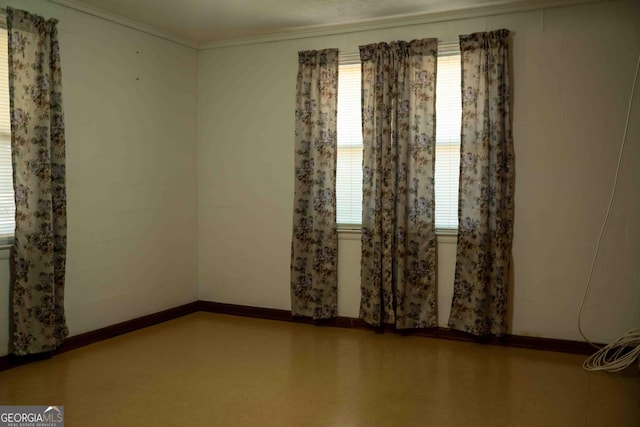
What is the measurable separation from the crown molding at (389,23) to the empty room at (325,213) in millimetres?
19

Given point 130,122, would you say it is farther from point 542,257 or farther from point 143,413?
point 542,257

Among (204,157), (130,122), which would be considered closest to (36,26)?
(130,122)

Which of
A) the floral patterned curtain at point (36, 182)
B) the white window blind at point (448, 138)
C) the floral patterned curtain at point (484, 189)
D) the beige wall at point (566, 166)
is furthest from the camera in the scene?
the white window blind at point (448, 138)

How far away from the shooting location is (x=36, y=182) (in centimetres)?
391

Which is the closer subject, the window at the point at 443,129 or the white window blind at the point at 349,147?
the window at the point at 443,129

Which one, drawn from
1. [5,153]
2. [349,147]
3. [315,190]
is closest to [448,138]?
[349,147]

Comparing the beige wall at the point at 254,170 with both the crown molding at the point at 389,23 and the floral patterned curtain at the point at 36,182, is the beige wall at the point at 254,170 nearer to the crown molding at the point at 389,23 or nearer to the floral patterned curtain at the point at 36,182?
the crown molding at the point at 389,23

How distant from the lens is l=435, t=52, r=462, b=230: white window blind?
185 inches

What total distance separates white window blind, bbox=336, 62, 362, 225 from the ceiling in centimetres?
52

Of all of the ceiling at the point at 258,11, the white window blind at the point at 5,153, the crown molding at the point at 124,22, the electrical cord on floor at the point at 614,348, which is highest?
the ceiling at the point at 258,11

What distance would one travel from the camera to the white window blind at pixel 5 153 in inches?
151

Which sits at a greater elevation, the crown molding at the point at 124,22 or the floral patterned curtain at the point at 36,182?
the crown molding at the point at 124,22

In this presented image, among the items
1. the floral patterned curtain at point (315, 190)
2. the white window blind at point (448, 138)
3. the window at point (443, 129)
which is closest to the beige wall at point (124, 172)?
the floral patterned curtain at point (315, 190)

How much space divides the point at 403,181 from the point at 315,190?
856 mm
